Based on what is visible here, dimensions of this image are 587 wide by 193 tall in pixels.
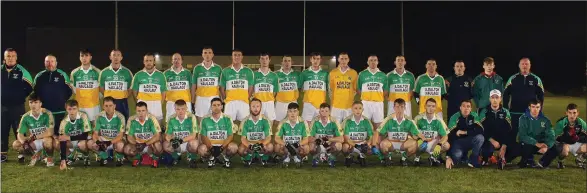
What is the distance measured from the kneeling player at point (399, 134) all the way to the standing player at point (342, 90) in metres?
1.04

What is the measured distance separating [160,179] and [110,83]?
222 cm

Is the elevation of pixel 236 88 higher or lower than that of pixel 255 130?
higher

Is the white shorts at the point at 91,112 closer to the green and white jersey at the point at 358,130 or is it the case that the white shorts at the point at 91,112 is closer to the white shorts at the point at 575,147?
the green and white jersey at the point at 358,130

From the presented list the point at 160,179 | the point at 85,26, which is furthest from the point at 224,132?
the point at 85,26

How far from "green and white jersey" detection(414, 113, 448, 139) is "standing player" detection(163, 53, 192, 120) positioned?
321 cm

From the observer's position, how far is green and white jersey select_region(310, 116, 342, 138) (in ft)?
21.6

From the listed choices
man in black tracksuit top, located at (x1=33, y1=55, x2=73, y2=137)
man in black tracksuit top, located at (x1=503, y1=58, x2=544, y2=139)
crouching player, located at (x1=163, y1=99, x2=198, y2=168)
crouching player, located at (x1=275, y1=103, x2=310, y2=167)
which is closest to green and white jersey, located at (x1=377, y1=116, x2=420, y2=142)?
crouching player, located at (x1=275, y1=103, x2=310, y2=167)

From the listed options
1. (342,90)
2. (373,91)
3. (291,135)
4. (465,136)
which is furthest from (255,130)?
(465,136)

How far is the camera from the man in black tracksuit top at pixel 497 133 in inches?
256

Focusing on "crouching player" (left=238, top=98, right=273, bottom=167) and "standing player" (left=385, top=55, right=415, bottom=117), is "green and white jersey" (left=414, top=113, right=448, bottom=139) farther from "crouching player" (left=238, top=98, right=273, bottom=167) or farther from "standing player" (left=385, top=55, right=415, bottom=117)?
"crouching player" (left=238, top=98, right=273, bottom=167)

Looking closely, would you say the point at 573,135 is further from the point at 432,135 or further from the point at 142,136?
the point at 142,136

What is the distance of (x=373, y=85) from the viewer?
7520mm

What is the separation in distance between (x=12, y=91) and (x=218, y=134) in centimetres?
287

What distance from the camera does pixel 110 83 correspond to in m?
7.13
